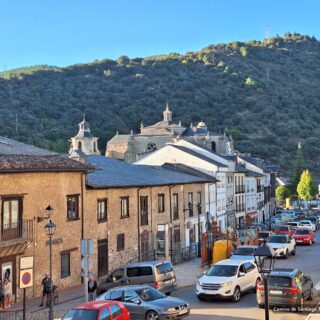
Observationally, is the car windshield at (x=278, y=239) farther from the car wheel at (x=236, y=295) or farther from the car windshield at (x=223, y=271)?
the car wheel at (x=236, y=295)

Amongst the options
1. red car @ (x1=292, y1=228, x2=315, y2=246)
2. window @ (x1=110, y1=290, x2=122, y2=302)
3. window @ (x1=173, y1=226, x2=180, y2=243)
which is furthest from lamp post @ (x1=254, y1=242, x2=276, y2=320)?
red car @ (x1=292, y1=228, x2=315, y2=246)

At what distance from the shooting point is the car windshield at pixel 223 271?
75.9 feet

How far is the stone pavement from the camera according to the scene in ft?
67.4

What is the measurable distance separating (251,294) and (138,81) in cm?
17504

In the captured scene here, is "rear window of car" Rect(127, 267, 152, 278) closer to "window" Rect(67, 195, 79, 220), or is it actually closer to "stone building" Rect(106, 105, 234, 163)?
"window" Rect(67, 195, 79, 220)

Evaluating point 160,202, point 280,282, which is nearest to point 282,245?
point 160,202

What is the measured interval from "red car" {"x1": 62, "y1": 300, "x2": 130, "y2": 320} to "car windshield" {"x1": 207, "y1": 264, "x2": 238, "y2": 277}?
26.0 ft

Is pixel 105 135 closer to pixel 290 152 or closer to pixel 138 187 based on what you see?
pixel 290 152

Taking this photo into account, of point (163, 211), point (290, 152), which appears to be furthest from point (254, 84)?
point (163, 211)

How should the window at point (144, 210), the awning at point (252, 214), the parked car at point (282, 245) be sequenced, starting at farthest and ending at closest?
the awning at point (252, 214)
the parked car at point (282, 245)
the window at point (144, 210)

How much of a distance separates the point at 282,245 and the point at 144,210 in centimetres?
1068

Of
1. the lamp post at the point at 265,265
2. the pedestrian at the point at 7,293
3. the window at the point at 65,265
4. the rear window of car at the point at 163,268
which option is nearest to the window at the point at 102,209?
the window at the point at 65,265

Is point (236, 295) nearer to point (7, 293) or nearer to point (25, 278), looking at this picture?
point (25, 278)

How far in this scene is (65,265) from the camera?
1082 inches
